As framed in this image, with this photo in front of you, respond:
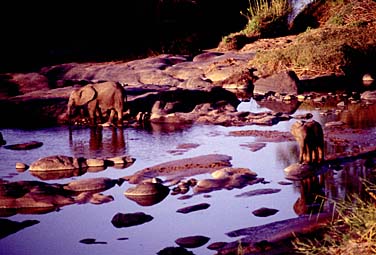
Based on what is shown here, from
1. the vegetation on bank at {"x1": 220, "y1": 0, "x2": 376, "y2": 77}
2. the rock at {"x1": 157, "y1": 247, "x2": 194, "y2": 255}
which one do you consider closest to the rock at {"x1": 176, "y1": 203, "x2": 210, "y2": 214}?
the rock at {"x1": 157, "y1": 247, "x2": 194, "y2": 255}

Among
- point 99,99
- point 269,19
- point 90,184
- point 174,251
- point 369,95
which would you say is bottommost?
point 174,251

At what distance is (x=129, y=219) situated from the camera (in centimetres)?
688

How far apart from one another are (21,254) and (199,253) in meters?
1.65

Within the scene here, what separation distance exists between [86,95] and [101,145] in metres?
2.19

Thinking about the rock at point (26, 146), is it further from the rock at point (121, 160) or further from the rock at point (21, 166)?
the rock at point (121, 160)

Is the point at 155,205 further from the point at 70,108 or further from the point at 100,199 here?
the point at 70,108

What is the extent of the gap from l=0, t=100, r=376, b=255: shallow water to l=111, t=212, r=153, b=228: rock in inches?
3.0

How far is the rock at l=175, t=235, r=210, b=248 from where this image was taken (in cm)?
608

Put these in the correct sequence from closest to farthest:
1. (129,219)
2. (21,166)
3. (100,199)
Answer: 1. (129,219)
2. (100,199)
3. (21,166)

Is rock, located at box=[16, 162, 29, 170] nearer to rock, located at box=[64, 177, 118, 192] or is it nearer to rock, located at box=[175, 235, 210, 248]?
rock, located at box=[64, 177, 118, 192]

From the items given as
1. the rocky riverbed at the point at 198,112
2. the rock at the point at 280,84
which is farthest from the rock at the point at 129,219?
Result: the rock at the point at 280,84

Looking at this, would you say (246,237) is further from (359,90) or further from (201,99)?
(359,90)

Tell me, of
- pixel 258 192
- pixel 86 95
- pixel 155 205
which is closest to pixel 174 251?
pixel 155 205

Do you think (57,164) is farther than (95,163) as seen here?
No
